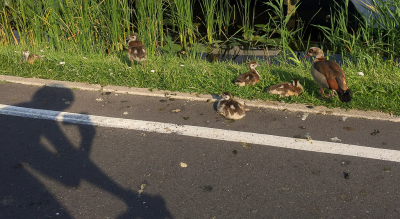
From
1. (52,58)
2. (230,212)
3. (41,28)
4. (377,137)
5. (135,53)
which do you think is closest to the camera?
(230,212)

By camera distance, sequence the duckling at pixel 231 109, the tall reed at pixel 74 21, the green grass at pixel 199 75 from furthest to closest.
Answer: the tall reed at pixel 74 21 → the green grass at pixel 199 75 → the duckling at pixel 231 109

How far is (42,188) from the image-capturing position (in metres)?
3.65

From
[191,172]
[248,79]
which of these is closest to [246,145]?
[191,172]

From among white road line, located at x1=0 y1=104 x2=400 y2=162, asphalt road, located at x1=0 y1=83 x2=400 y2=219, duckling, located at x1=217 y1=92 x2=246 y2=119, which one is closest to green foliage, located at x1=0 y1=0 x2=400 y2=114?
duckling, located at x1=217 y1=92 x2=246 y2=119

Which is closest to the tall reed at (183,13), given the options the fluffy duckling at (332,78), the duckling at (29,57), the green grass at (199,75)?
the green grass at (199,75)

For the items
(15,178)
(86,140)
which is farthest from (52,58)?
(15,178)

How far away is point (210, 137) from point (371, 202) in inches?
72.3

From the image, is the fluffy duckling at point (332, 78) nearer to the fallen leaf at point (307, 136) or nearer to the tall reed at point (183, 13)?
the fallen leaf at point (307, 136)

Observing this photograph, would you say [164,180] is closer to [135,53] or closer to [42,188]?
[42,188]

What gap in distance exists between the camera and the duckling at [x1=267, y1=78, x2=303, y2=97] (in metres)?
5.45

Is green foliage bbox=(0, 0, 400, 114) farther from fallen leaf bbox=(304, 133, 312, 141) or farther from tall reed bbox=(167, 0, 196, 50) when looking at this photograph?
fallen leaf bbox=(304, 133, 312, 141)

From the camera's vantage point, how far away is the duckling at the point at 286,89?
5.45 meters

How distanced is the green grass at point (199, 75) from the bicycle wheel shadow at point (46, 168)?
4.63ft

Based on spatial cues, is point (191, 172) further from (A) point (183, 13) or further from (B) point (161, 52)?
(B) point (161, 52)
